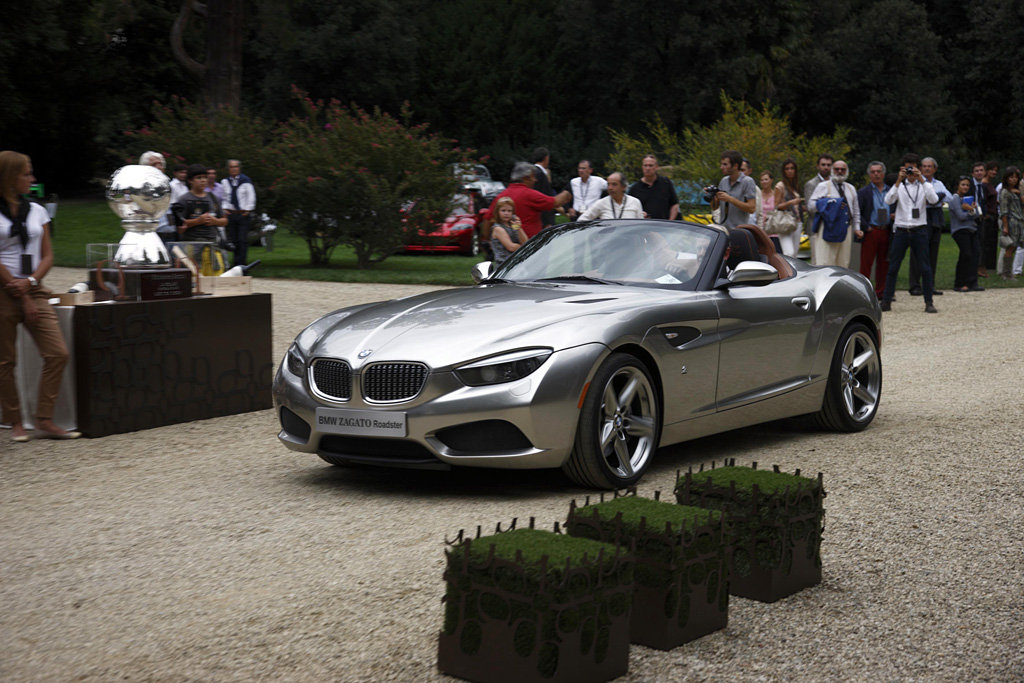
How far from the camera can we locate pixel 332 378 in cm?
630

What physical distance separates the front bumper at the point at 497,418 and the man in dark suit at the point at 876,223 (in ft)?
37.6

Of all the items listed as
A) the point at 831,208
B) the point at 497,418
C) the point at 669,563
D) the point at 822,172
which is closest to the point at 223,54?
the point at 822,172

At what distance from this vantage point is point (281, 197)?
22.1 m

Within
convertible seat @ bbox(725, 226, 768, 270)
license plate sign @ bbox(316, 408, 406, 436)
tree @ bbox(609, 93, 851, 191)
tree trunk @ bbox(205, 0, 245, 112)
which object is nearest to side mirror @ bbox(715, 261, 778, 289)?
convertible seat @ bbox(725, 226, 768, 270)

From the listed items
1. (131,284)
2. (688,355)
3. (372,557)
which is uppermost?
(131,284)

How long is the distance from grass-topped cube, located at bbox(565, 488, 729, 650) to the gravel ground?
0.08 m

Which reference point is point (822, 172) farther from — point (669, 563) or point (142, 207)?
point (669, 563)

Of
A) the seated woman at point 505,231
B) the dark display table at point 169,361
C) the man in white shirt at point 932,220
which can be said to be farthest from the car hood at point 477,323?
the man in white shirt at point 932,220

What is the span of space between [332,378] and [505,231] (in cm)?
503

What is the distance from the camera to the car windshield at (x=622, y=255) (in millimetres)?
7301

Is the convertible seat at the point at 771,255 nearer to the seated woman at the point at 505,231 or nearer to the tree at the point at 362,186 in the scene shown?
the seated woman at the point at 505,231

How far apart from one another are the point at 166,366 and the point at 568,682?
5699 mm

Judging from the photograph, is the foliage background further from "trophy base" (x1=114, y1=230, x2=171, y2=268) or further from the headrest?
the headrest

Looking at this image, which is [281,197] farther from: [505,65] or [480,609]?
[505,65]
